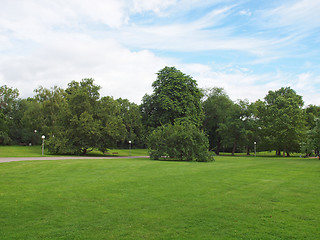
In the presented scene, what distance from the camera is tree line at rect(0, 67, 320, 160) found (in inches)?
1361

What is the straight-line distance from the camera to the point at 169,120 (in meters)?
44.8

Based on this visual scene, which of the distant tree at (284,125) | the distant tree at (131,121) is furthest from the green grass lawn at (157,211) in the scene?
the distant tree at (131,121)

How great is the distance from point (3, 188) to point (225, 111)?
190ft

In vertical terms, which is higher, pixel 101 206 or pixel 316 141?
pixel 316 141

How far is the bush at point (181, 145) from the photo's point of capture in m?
32.6

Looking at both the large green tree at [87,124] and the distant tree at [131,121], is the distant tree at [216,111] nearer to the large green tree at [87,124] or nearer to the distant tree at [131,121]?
the distant tree at [131,121]

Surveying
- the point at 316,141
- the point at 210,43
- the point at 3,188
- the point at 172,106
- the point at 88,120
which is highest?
the point at 210,43

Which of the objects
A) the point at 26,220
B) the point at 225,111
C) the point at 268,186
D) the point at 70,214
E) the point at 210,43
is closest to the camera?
the point at 26,220

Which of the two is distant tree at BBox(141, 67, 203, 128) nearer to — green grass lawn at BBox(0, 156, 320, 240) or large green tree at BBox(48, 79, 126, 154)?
large green tree at BBox(48, 79, 126, 154)

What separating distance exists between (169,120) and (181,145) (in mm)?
12463

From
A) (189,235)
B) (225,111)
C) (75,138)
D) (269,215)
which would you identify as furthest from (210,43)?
(225,111)

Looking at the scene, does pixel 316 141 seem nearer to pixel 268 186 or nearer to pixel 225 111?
pixel 268 186

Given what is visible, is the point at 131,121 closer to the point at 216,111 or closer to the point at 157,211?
the point at 216,111

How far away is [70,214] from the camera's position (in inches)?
279
